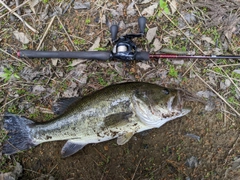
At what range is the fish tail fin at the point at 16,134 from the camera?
134 inches

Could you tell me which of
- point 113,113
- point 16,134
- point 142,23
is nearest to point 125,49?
point 142,23

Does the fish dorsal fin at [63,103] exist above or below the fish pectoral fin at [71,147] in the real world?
above

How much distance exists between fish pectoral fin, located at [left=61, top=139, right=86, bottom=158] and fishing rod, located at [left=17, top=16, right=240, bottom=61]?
1.14 metres

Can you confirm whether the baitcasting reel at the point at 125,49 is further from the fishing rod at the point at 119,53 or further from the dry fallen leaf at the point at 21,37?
the dry fallen leaf at the point at 21,37

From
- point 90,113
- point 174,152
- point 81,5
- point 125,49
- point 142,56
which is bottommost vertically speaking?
point 174,152

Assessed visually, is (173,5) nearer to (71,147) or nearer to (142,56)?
(142,56)

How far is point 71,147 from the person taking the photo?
3.30 m

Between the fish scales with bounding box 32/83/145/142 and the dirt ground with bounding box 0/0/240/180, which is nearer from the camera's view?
the fish scales with bounding box 32/83/145/142

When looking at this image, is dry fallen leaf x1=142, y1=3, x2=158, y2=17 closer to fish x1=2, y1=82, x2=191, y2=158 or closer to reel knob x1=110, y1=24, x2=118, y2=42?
reel knob x1=110, y1=24, x2=118, y2=42

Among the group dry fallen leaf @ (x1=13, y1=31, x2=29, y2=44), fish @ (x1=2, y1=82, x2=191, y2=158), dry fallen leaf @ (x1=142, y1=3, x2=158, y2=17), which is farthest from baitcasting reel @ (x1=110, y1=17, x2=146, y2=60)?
dry fallen leaf @ (x1=13, y1=31, x2=29, y2=44)

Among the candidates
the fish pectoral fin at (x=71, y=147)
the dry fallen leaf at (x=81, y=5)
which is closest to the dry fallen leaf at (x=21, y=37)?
the dry fallen leaf at (x=81, y=5)

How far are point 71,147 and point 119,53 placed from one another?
53.7 inches

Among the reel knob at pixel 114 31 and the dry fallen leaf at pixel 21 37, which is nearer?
the reel knob at pixel 114 31

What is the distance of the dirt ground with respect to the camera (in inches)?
140
